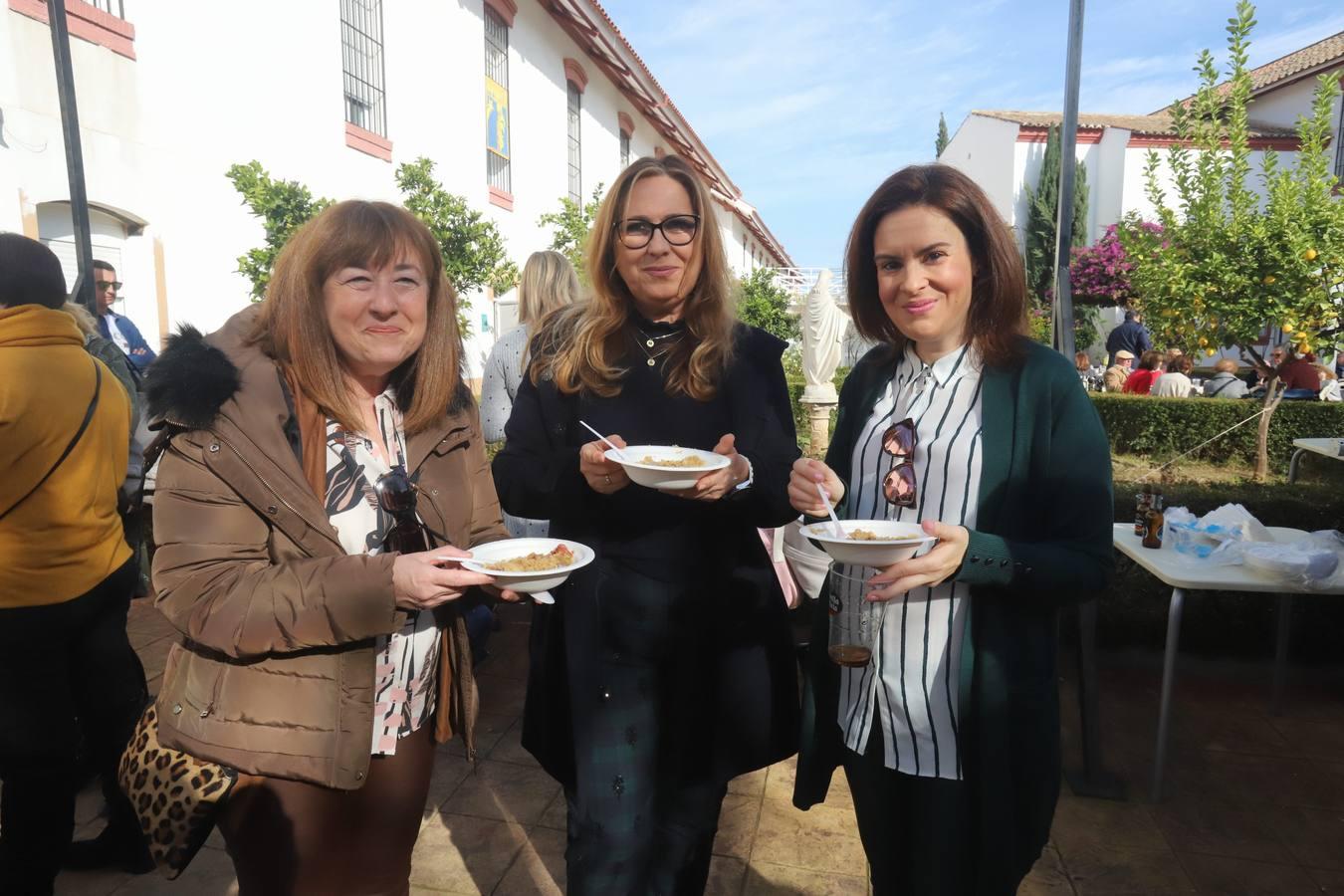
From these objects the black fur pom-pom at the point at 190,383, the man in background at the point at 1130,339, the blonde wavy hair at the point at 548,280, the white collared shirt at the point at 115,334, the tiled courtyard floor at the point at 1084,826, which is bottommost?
the tiled courtyard floor at the point at 1084,826

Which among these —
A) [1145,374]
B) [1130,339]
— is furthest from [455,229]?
[1130,339]

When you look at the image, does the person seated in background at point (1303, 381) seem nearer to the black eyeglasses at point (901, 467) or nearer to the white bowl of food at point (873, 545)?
the black eyeglasses at point (901, 467)

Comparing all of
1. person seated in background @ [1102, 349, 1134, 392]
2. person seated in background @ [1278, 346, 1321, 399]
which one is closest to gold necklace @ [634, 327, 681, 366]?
person seated in background @ [1278, 346, 1321, 399]

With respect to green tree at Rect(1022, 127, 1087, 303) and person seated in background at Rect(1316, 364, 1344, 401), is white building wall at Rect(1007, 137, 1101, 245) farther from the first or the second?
person seated in background at Rect(1316, 364, 1344, 401)

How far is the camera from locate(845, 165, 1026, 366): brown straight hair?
62.2 inches

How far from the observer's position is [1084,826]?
2.78 metres

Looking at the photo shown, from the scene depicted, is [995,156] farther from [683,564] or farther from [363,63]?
[683,564]

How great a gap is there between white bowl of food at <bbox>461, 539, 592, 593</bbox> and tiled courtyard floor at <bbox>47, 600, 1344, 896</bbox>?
143 cm

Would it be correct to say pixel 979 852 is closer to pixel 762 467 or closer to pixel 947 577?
pixel 947 577

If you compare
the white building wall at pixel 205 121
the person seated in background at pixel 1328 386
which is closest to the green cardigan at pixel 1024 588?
the white building wall at pixel 205 121

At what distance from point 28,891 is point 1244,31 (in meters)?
8.89

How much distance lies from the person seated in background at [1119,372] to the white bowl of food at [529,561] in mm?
14156

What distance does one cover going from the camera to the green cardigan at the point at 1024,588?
1472 millimetres

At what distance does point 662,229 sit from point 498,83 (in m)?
13.9
